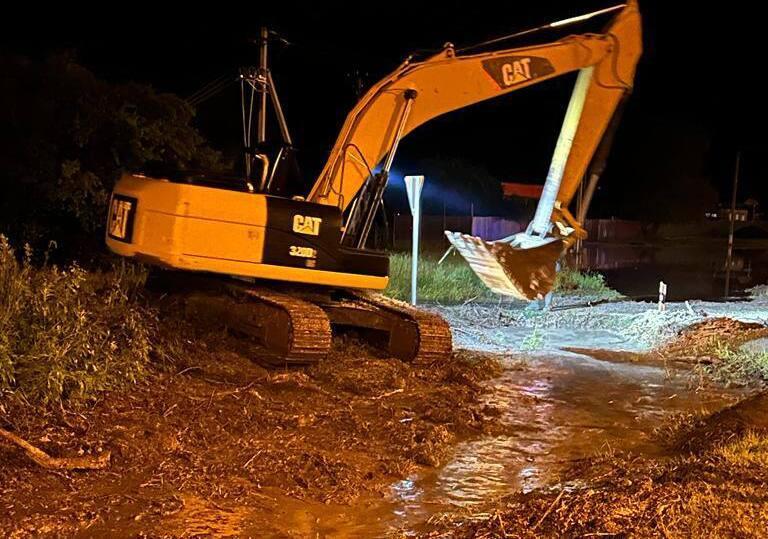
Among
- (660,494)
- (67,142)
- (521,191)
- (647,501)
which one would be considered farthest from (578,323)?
(521,191)

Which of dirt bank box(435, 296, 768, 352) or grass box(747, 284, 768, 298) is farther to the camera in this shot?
grass box(747, 284, 768, 298)

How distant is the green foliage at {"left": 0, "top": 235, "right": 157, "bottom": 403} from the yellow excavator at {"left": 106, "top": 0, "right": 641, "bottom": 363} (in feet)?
3.38

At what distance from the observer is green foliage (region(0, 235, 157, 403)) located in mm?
5816

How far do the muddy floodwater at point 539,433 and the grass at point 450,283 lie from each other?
481cm

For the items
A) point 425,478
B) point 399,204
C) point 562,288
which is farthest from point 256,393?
point 399,204

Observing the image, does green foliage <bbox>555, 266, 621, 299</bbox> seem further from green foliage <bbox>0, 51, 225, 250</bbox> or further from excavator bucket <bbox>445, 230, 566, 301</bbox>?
green foliage <bbox>0, 51, 225, 250</bbox>

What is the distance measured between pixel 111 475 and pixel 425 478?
2.09 meters

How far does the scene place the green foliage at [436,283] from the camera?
1510 centimetres

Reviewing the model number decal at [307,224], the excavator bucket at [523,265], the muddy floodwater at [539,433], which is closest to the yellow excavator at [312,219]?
the model number decal at [307,224]

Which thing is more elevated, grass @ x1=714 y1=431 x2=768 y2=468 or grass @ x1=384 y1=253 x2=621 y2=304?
grass @ x1=384 y1=253 x2=621 y2=304

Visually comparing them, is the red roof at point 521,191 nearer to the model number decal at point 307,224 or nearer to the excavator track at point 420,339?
the excavator track at point 420,339

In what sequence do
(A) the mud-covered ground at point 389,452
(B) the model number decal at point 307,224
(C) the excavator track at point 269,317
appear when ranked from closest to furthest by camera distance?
(A) the mud-covered ground at point 389,452
(C) the excavator track at point 269,317
(B) the model number decal at point 307,224

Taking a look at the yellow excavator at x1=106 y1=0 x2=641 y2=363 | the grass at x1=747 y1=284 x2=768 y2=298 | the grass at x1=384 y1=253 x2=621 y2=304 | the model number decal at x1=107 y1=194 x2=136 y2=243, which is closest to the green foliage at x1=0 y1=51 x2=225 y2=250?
the model number decal at x1=107 y1=194 x2=136 y2=243

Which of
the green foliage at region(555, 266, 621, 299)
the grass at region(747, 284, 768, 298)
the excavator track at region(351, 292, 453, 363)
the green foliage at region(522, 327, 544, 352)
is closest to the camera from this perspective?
the excavator track at region(351, 292, 453, 363)
